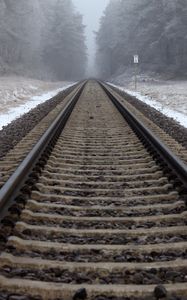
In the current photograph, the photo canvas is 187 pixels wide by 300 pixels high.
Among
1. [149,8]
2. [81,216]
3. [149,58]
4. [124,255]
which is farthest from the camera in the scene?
[149,58]

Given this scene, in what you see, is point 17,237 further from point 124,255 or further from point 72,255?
point 124,255

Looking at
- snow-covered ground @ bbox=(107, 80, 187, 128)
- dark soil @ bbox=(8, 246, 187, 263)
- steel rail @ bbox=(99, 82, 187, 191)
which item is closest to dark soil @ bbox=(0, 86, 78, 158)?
steel rail @ bbox=(99, 82, 187, 191)

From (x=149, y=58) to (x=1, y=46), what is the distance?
18768mm

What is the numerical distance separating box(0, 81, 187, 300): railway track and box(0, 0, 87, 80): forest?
48.4 meters

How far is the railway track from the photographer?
10.2 ft

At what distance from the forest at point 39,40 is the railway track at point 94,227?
48.4m

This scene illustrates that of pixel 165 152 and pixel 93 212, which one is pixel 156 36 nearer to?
pixel 165 152

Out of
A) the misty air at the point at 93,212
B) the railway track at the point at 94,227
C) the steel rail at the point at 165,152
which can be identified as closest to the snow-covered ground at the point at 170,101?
the steel rail at the point at 165,152

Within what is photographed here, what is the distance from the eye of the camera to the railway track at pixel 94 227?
10.2 feet

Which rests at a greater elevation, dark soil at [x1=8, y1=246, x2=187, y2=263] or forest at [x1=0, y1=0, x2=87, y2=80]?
forest at [x1=0, y1=0, x2=87, y2=80]

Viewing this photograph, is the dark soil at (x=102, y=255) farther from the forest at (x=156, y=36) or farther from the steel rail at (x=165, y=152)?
the forest at (x=156, y=36)

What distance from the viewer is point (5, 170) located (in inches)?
265

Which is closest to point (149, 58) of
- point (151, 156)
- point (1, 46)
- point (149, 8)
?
point (149, 8)

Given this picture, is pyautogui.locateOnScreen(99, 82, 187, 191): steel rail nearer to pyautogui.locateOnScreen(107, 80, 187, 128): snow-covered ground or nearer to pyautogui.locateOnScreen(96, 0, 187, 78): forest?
pyautogui.locateOnScreen(107, 80, 187, 128): snow-covered ground
